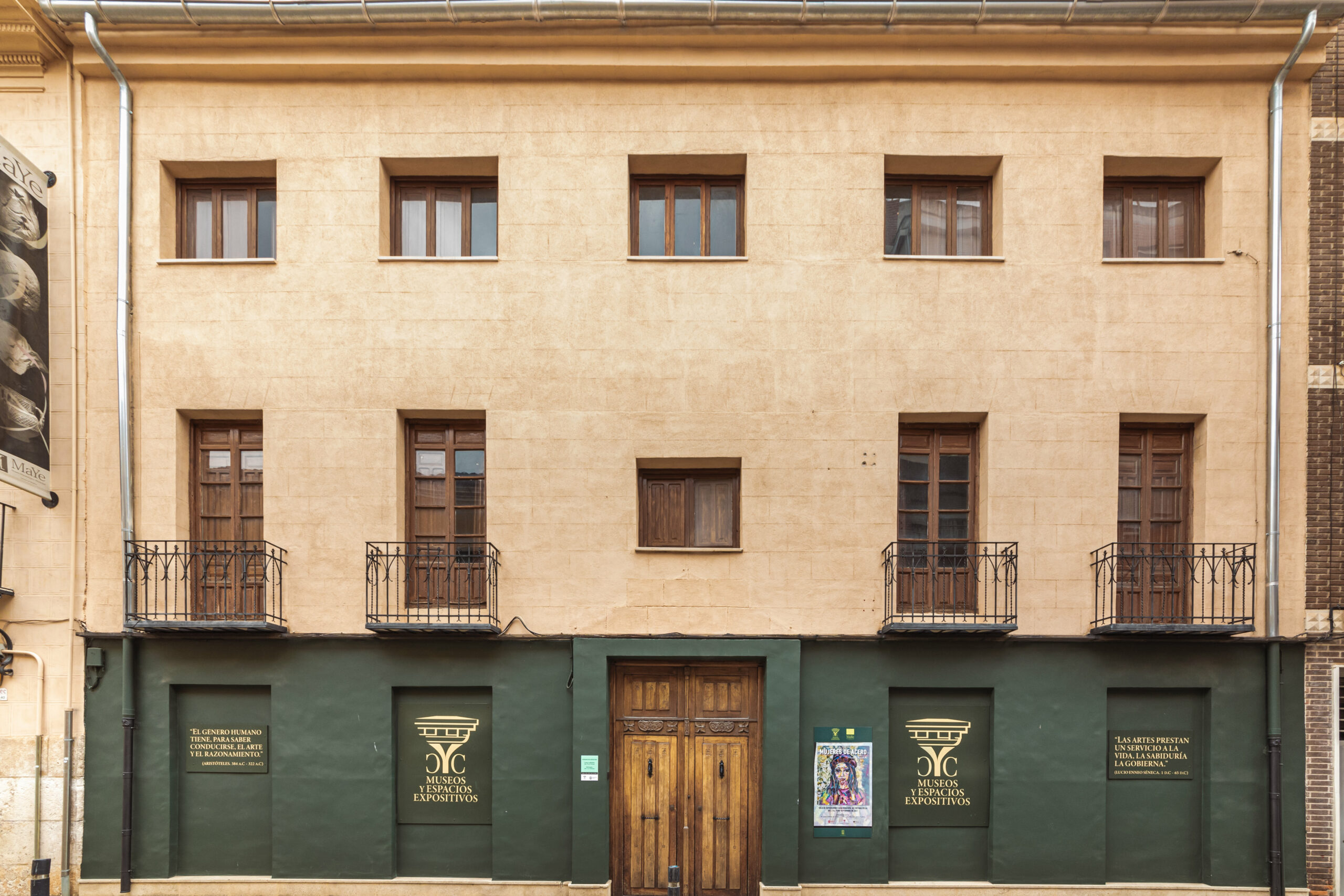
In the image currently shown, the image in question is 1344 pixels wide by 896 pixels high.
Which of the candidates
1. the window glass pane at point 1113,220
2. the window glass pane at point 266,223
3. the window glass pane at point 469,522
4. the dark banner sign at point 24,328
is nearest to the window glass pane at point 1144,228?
the window glass pane at point 1113,220

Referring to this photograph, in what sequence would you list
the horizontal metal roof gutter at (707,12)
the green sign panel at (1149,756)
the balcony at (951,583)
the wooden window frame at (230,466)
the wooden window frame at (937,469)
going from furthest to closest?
the wooden window frame at (230,466), the wooden window frame at (937,469), the green sign panel at (1149,756), the balcony at (951,583), the horizontal metal roof gutter at (707,12)

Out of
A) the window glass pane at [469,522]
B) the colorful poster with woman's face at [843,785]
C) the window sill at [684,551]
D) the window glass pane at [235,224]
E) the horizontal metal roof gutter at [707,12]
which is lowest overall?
the colorful poster with woman's face at [843,785]

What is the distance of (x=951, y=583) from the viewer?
35.2 ft

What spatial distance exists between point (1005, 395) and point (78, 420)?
12.5 metres

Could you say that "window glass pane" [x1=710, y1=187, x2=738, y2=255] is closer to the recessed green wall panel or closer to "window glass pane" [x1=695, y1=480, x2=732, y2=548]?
"window glass pane" [x1=695, y1=480, x2=732, y2=548]

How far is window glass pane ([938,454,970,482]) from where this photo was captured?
429 inches

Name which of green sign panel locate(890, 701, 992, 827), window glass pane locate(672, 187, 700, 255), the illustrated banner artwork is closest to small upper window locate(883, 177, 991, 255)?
window glass pane locate(672, 187, 700, 255)

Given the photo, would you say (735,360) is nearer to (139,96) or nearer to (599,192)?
(599,192)

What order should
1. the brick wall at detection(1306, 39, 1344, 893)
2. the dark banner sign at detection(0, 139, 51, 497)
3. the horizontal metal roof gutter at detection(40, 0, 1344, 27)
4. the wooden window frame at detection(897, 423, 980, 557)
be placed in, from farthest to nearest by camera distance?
the wooden window frame at detection(897, 423, 980, 557), the brick wall at detection(1306, 39, 1344, 893), the horizontal metal roof gutter at detection(40, 0, 1344, 27), the dark banner sign at detection(0, 139, 51, 497)

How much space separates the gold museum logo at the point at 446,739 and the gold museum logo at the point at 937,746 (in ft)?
19.4

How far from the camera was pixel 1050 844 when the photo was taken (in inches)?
408

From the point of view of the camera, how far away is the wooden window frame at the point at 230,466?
10.9 meters

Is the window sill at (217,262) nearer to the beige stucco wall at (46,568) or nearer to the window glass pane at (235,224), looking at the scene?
→ the window glass pane at (235,224)

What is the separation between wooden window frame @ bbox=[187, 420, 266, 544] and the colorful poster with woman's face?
26.8 ft
